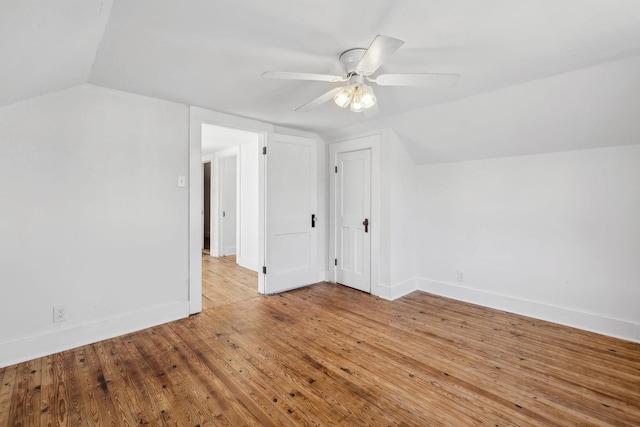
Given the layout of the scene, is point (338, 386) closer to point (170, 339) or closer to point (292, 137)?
point (170, 339)

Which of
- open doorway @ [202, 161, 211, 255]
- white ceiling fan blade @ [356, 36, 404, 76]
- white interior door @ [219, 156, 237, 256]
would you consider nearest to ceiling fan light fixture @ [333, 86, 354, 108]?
white ceiling fan blade @ [356, 36, 404, 76]

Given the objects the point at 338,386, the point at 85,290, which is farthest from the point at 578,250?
the point at 85,290

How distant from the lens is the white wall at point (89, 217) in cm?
226

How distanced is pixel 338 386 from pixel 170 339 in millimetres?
1604

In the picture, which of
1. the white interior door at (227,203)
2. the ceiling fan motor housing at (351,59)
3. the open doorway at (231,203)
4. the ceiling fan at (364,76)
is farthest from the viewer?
the white interior door at (227,203)

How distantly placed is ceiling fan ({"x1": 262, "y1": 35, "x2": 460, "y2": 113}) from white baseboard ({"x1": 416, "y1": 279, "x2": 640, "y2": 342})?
264cm

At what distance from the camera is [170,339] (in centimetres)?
263

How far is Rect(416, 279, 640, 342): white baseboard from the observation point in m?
2.65

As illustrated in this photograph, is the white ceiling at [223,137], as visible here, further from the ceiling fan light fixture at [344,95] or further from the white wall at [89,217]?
the ceiling fan light fixture at [344,95]

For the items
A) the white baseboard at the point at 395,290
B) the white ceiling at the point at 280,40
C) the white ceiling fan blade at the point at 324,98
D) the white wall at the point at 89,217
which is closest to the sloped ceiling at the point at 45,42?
the white ceiling at the point at 280,40

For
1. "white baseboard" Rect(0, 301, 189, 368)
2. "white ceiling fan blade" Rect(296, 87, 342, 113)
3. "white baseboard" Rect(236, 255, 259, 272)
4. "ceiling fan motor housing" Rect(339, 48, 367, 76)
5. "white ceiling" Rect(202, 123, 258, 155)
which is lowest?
"white baseboard" Rect(0, 301, 189, 368)

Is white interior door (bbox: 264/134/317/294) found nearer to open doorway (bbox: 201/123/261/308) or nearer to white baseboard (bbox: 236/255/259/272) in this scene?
open doorway (bbox: 201/123/261/308)

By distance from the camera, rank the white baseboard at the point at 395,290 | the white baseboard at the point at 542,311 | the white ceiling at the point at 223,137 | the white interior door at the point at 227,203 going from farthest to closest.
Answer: the white interior door at the point at 227,203 < the white ceiling at the point at 223,137 < the white baseboard at the point at 395,290 < the white baseboard at the point at 542,311

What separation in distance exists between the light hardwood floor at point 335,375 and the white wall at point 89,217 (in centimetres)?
23
